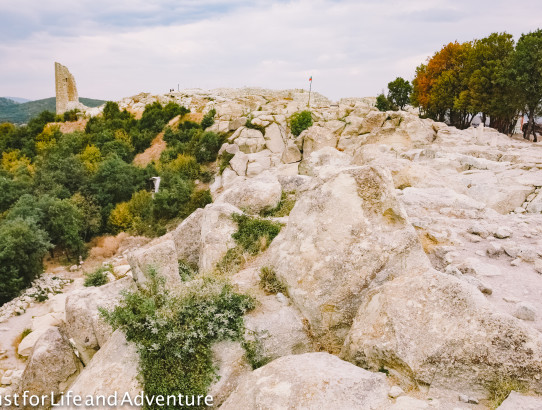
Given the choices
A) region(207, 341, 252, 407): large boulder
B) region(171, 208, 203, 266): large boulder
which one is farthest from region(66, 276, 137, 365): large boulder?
region(207, 341, 252, 407): large boulder

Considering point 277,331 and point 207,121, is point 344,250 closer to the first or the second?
point 277,331

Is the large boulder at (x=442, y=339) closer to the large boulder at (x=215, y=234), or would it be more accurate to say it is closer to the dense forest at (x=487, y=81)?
the large boulder at (x=215, y=234)

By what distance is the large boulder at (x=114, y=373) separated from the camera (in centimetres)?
563

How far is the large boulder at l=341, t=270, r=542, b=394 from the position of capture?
456cm

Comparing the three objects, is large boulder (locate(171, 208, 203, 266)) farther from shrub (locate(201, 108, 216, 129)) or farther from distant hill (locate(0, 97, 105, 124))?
distant hill (locate(0, 97, 105, 124))

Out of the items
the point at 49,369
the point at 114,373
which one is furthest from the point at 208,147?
the point at 114,373

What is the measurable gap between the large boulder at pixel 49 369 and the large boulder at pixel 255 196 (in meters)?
6.80

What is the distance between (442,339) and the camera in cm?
488

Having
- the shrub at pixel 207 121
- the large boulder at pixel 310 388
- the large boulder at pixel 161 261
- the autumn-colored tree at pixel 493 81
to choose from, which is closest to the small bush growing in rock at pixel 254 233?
the large boulder at pixel 161 261

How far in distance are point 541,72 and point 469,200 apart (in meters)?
18.0

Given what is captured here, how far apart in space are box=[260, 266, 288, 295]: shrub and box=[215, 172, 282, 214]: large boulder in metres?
5.10

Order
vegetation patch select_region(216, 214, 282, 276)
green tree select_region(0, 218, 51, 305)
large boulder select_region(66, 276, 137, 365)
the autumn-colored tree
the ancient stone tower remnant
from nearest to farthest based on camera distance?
large boulder select_region(66, 276, 137, 365) < vegetation patch select_region(216, 214, 282, 276) < green tree select_region(0, 218, 51, 305) < the autumn-colored tree < the ancient stone tower remnant

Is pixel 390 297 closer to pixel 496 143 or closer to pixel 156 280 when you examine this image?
pixel 156 280

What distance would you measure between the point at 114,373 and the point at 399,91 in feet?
143
